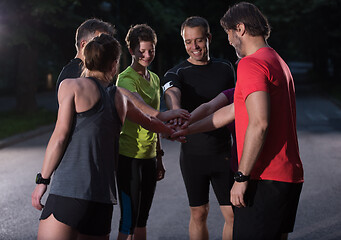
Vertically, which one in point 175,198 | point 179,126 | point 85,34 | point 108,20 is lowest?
point 175,198

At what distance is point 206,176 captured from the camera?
455 cm

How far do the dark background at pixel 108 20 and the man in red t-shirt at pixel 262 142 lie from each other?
1453 cm

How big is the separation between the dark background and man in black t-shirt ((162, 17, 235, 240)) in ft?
43.1

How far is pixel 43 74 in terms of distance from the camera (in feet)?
142

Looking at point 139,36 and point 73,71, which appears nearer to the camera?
point 73,71

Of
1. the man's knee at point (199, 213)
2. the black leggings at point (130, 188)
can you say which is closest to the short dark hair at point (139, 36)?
the black leggings at point (130, 188)

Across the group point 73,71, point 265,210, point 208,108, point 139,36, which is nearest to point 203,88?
point 208,108

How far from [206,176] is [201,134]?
14.7 inches

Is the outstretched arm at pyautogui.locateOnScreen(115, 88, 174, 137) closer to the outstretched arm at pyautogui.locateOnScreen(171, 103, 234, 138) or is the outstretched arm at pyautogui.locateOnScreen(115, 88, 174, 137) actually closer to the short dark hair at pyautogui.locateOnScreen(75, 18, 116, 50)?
the outstretched arm at pyautogui.locateOnScreen(171, 103, 234, 138)

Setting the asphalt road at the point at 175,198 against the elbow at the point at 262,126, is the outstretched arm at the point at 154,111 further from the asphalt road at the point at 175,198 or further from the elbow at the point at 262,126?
the asphalt road at the point at 175,198

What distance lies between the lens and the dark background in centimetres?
1806

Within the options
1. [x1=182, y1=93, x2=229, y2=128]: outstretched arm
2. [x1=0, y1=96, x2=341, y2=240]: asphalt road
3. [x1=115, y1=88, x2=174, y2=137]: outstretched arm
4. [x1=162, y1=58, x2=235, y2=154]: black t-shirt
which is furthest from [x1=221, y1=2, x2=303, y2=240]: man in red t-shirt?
[x1=0, y1=96, x2=341, y2=240]: asphalt road

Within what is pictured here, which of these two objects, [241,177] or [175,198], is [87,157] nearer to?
[241,177]

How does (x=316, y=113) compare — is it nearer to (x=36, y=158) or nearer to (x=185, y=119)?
(x=36, y=158)
